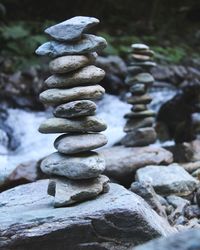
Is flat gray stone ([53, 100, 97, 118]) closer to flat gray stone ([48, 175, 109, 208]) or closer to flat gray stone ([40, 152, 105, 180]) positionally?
flat gray stone ([40, 152, 105, 180])

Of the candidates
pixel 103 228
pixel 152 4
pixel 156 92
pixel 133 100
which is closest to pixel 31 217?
pixel 103 228

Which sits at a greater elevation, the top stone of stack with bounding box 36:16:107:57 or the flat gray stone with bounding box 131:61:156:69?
the top stone of stack with bounding box 36:16:107:57

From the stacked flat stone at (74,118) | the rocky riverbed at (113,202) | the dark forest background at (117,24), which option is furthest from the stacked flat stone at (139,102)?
the dark forest background at (117,24)

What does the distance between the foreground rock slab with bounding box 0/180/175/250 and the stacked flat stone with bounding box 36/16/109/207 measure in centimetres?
24

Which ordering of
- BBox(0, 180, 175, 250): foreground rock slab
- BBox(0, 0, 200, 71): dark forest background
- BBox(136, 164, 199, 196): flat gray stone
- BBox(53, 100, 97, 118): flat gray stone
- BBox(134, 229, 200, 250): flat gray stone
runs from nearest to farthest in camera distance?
1. BBox(134, 229, 200, 250): flat gray stone
2. BBox(0, 180, 175, 250): foreground rock slab
3. BBox(53, 100, 97, 118): flat gray stone
4. BBox(136, 164, 199, 196): flat gray stone
5. BBox(0, 0, 200, 71): dark forest background

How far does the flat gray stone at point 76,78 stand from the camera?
379 cm

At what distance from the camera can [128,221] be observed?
10.9 ft

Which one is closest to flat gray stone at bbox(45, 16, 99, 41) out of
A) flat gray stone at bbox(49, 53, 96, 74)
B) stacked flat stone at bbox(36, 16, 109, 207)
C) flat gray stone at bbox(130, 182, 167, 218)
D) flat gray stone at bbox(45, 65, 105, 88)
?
stacked flat stone at bbox(36, 16, 109, 207)

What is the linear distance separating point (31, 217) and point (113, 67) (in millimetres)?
7054

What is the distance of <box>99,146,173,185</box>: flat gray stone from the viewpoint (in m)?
5.86

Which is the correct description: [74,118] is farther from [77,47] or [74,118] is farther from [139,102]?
[139,102]

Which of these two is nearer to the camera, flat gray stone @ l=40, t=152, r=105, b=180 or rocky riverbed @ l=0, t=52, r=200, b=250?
rocky riverbed @ l=0, t=52, r=200, b=250

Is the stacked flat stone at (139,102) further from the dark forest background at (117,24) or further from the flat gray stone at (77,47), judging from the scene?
the dark forest background at (117,24)

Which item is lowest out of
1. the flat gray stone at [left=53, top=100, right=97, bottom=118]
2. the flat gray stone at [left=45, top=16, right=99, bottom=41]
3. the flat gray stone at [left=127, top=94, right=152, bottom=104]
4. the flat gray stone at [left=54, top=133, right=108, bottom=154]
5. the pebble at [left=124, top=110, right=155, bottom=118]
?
the pebble at [left=124, top=110, right=155, bottom=118]
